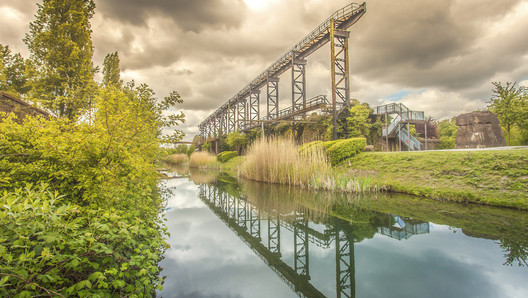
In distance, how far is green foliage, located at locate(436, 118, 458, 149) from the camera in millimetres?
20688

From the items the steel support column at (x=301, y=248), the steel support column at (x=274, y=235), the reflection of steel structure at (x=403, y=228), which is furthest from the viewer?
the reflection of steel structure at (x=403, y=228)

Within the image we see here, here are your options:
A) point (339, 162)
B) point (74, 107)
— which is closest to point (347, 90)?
point (339, 162)

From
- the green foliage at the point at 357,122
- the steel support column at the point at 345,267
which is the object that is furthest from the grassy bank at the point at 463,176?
the green foliage at the point at 357,122

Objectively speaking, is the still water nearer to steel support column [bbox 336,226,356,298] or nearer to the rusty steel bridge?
steel support column [bbox 336,226,356,298]

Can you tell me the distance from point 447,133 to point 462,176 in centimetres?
2306

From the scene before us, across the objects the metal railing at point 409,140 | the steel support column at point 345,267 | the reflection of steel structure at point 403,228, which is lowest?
the steel support column at point 345,267

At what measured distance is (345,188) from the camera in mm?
7344

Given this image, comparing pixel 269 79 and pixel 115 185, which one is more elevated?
pixel 269 79

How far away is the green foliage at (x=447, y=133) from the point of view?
20688 mm

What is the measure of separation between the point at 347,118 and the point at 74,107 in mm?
15416

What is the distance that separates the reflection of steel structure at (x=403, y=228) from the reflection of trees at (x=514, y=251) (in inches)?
34.4

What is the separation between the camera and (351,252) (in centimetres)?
302

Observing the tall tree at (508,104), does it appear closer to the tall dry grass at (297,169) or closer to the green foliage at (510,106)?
the green foliage at (510,106)

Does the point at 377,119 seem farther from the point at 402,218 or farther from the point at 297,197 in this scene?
the point at 402,218
